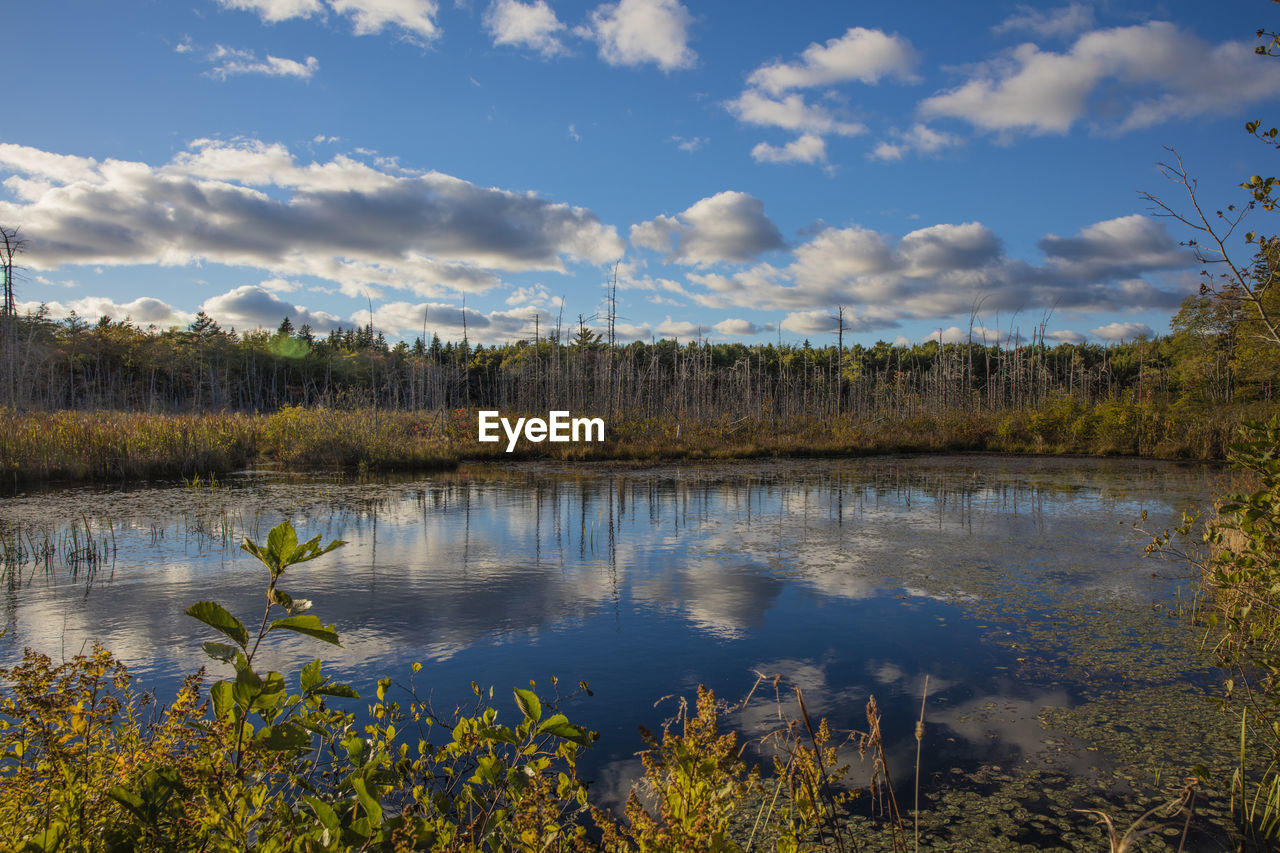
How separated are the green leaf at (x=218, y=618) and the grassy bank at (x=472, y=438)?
48.3 ft

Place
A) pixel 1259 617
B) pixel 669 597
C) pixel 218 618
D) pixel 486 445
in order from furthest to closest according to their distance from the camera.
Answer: pixel 486 445, pixel 669 597, pixel 1259 617, pixel 218 618

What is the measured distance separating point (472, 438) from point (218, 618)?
63.5 feet

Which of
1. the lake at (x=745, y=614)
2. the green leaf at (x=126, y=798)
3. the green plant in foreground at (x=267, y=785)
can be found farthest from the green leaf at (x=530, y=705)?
the lake at (x=745, y=614)

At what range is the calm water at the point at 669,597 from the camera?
3.79 metres

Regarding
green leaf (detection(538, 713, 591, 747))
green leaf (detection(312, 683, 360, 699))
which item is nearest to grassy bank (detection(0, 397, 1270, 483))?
green leaf (detection(312, 683, 360, 699))

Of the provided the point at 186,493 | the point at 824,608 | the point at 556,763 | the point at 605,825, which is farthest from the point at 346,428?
the point at 605,825

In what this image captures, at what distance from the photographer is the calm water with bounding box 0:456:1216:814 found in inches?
149

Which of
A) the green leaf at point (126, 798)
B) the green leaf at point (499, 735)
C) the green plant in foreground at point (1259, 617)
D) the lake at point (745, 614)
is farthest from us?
the lake at point (745, 614)

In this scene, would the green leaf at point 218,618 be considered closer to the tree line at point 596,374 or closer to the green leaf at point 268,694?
the green leaf at point 268,694

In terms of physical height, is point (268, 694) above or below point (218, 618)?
below

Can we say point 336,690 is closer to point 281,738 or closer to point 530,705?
point 281,738

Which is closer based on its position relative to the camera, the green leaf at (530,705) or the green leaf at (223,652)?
the green leaf at (223,652)

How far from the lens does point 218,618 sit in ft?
3.90

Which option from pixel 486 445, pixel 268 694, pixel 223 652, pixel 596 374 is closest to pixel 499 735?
pixel 268 694
